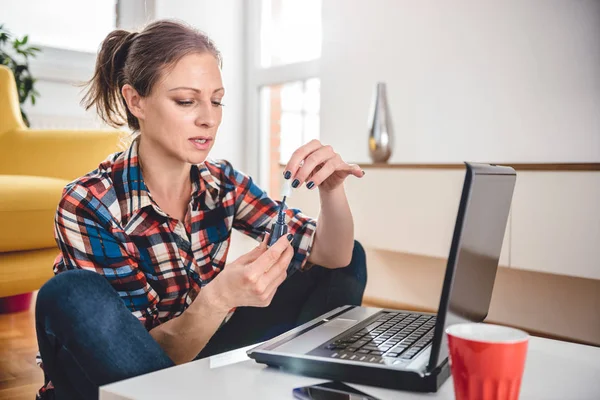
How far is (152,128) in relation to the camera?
1092 millimetres

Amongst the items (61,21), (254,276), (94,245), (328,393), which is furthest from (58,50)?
(328,393)

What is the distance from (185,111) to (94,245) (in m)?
0.29

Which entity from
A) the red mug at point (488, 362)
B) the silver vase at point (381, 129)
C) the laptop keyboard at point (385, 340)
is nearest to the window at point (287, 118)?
the silver vase at point (381, 129)

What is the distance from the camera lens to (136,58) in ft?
3.62

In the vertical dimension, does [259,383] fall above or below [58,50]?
below

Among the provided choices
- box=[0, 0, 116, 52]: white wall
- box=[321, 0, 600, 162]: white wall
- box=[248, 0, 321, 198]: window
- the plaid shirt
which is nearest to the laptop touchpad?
the plaid shirt

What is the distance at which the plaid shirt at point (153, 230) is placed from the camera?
95 cm

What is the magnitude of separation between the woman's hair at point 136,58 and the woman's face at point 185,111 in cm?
2

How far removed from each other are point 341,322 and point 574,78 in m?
1.60

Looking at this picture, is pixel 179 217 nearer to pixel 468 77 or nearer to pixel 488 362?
pixel 488 362

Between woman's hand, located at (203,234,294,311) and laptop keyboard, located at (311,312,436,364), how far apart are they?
0.38 ft

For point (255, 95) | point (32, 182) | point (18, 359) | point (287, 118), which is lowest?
point (18, 359)

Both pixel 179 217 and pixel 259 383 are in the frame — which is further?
pixel 179 217

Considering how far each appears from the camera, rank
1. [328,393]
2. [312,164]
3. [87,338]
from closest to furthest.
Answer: [328,393] < [87,338] < [312,164]
